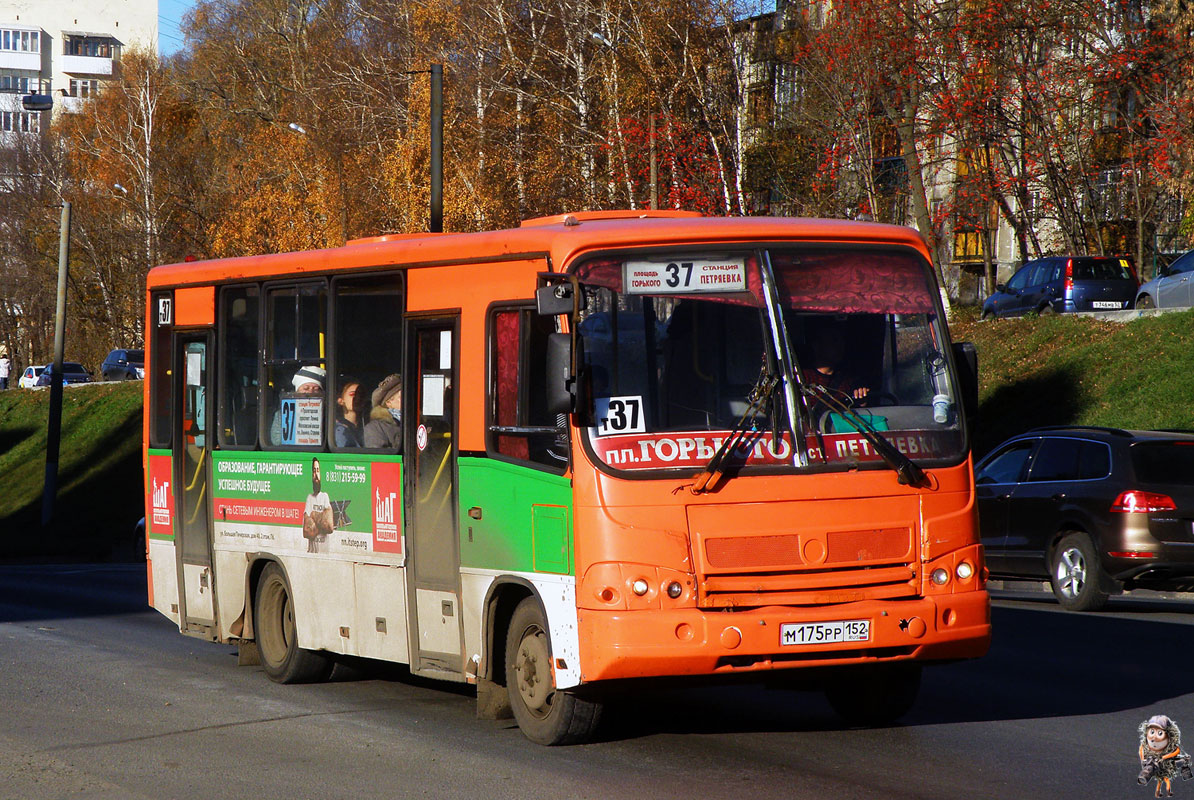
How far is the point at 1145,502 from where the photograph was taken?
15312 mm

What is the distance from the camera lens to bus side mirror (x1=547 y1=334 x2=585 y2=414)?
26.0ft

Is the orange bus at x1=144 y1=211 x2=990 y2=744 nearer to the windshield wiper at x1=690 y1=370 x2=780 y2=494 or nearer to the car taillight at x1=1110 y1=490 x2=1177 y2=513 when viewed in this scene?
the windshield wiper at x1=690 y1=370 x2=780 y2=494

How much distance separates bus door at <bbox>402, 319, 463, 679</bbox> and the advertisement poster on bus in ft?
0.66

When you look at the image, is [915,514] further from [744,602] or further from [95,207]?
[95,207]

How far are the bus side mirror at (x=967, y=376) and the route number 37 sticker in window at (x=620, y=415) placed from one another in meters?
1.75

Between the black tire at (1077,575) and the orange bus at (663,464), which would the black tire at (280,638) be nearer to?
the orange bus at (663,464)

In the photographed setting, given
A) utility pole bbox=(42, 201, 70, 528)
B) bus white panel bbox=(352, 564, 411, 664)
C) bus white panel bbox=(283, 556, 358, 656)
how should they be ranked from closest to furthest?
bus white panel bbox=(352, 564, 411, 664) < bus white panel bbox=(283, 556, 358, 656) < utility pole bbox=(42, 201, 70, 528)

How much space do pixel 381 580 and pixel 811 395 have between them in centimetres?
311

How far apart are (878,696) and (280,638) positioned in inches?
171

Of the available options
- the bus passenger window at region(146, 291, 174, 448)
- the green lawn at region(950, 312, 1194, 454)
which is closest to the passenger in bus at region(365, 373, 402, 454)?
the bus passenger window at region(146, 291, 174, 448)

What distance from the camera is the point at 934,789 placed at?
7.36 m

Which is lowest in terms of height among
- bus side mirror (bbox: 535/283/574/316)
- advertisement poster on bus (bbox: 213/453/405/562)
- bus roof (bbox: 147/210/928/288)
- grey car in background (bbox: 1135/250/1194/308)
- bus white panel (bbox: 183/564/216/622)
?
bus white panel (bbox: 183/564/216/622)

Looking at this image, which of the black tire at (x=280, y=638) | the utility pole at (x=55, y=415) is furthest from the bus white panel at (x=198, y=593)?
the utility pole at (x=55, y=415)

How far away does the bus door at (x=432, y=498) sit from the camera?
30.6 ft
